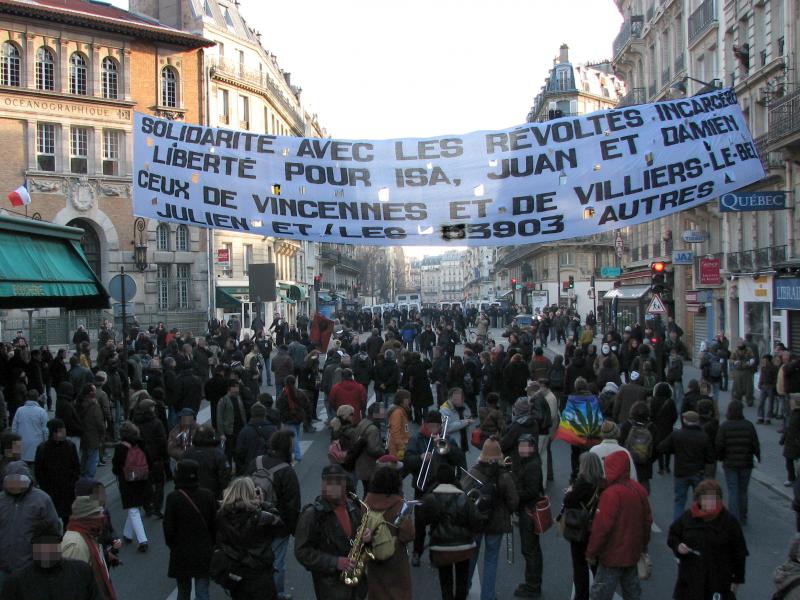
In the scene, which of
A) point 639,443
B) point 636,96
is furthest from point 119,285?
point 636,96

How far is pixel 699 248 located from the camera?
32531 mm

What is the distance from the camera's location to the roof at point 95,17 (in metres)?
35.5

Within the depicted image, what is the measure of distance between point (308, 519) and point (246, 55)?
1851 inches

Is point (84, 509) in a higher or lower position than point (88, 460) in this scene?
higher

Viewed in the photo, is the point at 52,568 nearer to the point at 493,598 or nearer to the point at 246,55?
the point at 493,598

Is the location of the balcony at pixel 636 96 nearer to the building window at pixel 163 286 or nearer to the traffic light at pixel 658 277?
the traffic light at pixel 658 277

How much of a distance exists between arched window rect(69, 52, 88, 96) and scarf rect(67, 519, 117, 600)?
36.3 m

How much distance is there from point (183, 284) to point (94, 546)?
38.0 metres

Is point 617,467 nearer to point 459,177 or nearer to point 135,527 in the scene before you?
point 459,177

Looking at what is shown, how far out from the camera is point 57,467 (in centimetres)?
847

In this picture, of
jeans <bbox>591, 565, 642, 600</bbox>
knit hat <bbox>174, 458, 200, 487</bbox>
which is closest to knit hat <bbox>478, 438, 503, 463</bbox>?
jeans <bbox>591, 565, 642, 600</bbox>

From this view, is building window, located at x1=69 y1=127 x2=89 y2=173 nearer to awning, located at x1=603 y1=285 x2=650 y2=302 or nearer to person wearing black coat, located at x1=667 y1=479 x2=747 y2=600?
awning, located at x1=603 y1=285 x2=650 y2=302

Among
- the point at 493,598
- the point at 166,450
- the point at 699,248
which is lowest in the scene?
the point at 493,598

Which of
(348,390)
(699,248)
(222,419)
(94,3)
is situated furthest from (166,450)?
(94,3)
